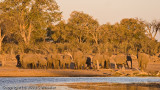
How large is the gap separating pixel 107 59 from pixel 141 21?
35.7 m

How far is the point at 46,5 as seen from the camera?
70438 mm

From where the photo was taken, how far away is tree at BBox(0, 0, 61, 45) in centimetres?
→ 6775

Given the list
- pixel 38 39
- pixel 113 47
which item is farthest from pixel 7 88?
pixel 38 39

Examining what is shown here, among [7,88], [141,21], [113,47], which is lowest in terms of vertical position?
[7,88]

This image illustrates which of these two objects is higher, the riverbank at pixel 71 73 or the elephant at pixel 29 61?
the elephant at pixel 29 61

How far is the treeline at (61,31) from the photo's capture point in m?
63.2

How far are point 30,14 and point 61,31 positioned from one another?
771 centimetres

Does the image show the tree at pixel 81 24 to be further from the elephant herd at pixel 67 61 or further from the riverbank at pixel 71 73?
the riverbank at pixel 71 73

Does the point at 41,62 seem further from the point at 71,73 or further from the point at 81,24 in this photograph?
the point at 81,24

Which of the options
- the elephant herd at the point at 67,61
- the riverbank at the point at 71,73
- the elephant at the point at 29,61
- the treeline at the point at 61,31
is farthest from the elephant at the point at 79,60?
the treeline at the point at 61,31

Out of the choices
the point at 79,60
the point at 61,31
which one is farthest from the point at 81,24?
the point at 79,60

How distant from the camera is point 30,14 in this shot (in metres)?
68.9

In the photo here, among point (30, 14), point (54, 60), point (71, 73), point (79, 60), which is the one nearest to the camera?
point (71, 73)

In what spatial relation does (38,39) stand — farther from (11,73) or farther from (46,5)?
(11,73)
